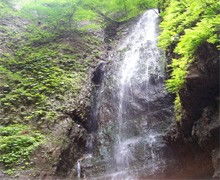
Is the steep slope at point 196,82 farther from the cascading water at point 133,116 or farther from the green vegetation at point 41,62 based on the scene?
the green vegetation at point 41,62

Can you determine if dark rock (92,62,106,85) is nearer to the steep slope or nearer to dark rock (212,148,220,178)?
the steep slope

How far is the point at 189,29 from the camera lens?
5855 millimetres

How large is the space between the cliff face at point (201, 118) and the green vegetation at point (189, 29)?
0.62ft

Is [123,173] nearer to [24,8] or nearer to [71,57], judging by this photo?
[71,57]

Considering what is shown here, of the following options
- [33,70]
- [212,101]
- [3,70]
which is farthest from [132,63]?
[212,101]

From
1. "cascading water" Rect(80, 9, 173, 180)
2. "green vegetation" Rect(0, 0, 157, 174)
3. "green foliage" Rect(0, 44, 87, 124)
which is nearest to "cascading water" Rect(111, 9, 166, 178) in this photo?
"cascading water" Rect(80, 9, 173, 180)

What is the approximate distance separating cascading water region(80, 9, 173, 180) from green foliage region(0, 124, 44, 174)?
200cm

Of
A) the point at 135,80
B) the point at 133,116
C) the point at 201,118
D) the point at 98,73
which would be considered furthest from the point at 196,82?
the point at 98,73

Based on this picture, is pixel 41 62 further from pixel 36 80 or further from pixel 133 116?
pixel 133 116

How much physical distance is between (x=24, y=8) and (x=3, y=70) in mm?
5973

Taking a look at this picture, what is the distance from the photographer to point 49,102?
10039mm

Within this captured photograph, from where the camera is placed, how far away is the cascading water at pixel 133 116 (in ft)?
29.2

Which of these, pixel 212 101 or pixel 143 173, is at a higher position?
pixel 212 101

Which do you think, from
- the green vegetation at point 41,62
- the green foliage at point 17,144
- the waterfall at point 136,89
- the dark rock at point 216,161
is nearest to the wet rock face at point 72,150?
the green vegetation at point 41,62
